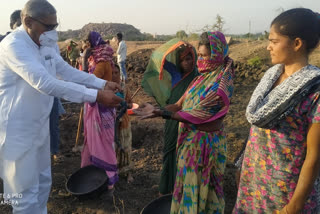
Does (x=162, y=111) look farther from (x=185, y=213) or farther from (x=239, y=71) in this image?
(x=239, y=71)

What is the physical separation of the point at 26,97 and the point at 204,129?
154 centimetres

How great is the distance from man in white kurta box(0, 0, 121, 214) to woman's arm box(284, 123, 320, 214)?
165cm

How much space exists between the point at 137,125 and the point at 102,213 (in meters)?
3.13

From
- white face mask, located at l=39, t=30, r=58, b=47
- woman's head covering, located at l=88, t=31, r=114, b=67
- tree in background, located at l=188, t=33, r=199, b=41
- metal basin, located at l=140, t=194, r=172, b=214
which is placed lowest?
metal basin, located at l=140, t=194, r=172, b=214

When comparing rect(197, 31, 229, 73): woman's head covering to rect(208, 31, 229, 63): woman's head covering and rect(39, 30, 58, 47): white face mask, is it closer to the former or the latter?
rect(208, 31, 229, 63): woman's head covering

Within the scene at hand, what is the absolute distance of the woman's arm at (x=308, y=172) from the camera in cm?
138

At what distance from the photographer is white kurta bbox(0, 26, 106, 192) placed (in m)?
2.19

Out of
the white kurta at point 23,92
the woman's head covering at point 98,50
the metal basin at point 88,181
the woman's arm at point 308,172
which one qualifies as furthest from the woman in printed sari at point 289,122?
the woman's head covering at point 98,50

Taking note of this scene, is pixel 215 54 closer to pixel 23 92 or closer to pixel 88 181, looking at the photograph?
pixel 23 92

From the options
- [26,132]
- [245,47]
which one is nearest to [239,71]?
[245,47]

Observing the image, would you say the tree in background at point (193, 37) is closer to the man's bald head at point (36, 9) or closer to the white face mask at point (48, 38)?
the white face mask at point (48, 38)

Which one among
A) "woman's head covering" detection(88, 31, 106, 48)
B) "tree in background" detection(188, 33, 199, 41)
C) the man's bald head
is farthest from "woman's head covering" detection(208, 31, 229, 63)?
"tree in background" detection(188, 33, 199, 41)

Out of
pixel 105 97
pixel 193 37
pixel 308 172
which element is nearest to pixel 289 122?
pixel 308 172

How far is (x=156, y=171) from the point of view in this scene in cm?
426
